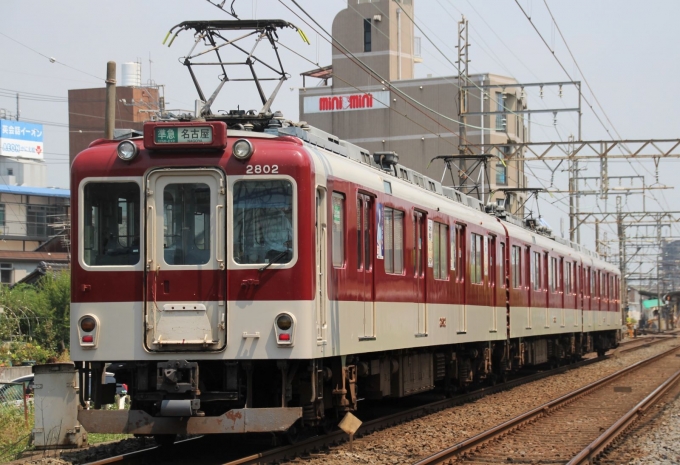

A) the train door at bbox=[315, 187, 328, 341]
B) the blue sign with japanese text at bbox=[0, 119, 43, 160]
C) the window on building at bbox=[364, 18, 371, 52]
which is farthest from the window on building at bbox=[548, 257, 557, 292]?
the blue sign with japanese text at bbox=[0, 119, 43, 160]

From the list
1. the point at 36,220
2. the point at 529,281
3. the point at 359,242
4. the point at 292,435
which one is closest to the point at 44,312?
the point at 36,220

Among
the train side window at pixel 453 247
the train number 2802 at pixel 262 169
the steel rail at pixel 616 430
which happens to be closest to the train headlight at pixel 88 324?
the train number 2802 at pixel 262 169

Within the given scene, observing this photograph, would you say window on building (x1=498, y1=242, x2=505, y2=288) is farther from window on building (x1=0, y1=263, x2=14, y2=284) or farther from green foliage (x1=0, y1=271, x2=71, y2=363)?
window on building (x1=0, y1=263, x2=14, y2=284)

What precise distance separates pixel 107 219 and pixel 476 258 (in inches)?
327

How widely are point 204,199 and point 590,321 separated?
22.5m

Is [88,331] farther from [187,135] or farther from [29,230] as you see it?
[29,230]

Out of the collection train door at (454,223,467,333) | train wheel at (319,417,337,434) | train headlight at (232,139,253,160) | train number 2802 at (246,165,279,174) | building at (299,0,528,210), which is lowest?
train wheel at (319,417,337,434)

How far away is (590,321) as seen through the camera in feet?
100

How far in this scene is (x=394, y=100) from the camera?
204 ft

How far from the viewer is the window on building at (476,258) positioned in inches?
656

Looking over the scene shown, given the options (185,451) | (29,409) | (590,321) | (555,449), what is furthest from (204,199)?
(590,321)

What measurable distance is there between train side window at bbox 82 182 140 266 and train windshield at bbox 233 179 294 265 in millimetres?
993

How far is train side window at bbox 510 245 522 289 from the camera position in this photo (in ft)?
65.7

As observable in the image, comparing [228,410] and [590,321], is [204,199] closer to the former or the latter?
[228,410]
